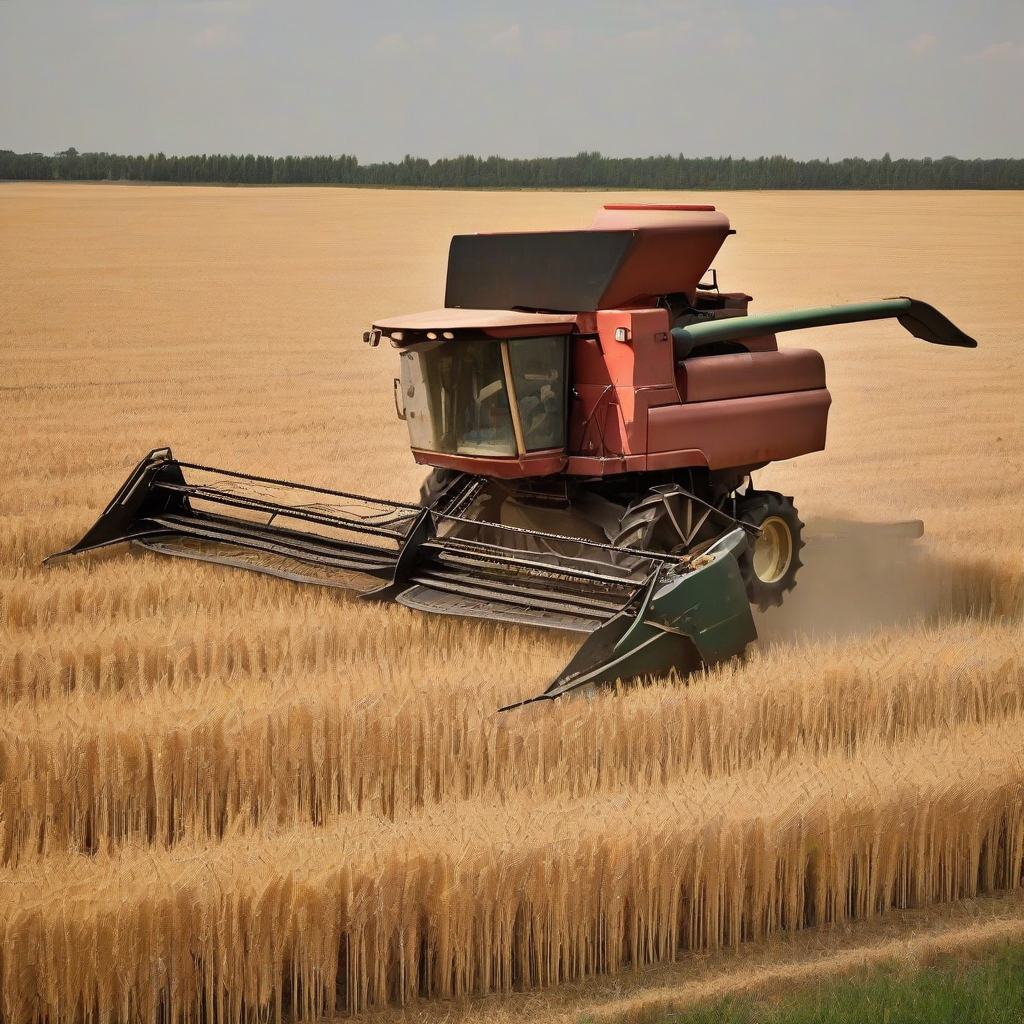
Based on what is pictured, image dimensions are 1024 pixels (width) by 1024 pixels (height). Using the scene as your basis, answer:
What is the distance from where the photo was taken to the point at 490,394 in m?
7.52

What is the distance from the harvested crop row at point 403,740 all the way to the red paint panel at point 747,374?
2.09 m

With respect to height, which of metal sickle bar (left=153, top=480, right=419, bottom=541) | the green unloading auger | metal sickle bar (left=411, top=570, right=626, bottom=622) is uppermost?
the green unloading auger

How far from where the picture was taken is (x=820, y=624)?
27.5ft

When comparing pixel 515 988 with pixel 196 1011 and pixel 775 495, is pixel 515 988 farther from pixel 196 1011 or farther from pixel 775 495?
pixel 775 495

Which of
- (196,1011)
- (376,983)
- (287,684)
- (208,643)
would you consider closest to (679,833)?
(376,983)

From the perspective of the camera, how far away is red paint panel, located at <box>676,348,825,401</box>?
782 centimetres

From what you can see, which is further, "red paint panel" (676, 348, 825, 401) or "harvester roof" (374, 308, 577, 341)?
"red paint panel" (676, 348, 825, 401)

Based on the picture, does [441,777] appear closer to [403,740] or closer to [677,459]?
[403,740]

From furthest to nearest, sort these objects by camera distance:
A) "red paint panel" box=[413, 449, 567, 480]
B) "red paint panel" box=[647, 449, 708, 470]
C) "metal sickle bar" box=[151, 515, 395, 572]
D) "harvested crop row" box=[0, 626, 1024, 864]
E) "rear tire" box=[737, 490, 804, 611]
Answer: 1. "rear tire" box=[737, 490, 804, 611]
2. "metal sickle bar" box=[151, 515, 395, 572]
3. "red paint panel" box=[647, 449, 708, 470]
4. "red paint panel" box=[413, 449, 567, 480]
5. "harvested crop row" box=[0, 626, 1024, 864]

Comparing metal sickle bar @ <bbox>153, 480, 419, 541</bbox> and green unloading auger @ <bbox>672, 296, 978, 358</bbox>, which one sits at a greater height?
green unloading auger @ <bbox>672, 296, 978, 358</bbox>

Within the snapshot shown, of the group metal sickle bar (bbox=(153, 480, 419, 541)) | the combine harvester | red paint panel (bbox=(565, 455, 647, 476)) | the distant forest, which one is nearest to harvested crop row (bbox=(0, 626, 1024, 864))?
the combine harvester

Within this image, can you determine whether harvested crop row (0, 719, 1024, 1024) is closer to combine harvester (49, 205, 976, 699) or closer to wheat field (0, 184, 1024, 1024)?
wheat field (0, 184, 1024, 1024)

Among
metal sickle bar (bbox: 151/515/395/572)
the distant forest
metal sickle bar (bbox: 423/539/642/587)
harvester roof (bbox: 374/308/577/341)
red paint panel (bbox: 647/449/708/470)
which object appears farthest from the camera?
the distant forest

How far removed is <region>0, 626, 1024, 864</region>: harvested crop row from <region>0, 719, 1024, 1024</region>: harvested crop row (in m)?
0.39
